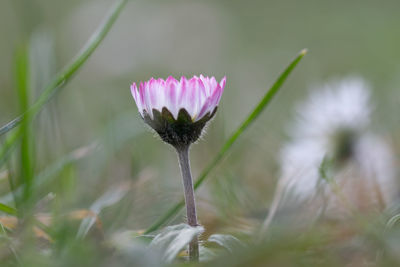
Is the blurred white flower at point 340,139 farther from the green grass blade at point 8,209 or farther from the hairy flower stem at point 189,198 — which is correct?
the green grass blade at point 8,209

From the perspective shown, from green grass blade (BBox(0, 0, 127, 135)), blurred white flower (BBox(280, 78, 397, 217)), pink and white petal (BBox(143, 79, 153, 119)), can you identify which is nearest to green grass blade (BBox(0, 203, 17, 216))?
green grass blade (BBox(0, 0, 127, 135))

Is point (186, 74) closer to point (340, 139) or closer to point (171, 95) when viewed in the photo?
point (340, 139)

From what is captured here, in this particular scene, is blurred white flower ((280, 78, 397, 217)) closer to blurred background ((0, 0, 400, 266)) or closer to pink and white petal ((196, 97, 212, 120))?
blurred background ((0, 0, 400, 266))

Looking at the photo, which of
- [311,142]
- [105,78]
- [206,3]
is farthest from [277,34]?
[311,142]

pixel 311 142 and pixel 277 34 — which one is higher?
pixel 277 34

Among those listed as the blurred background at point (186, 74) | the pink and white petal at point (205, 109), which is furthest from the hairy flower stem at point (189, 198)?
the blurred background at point (186, 74)

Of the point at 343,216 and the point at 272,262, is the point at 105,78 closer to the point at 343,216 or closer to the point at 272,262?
the point at 343,216
